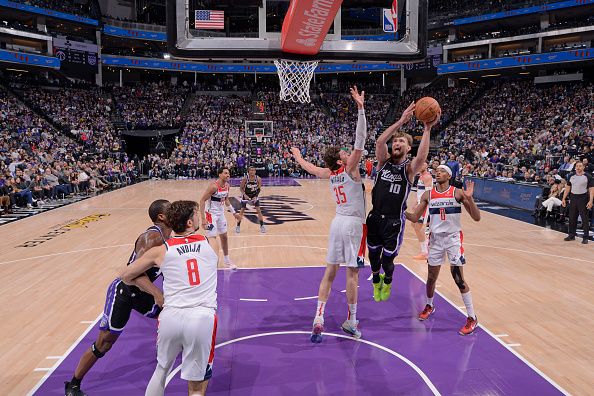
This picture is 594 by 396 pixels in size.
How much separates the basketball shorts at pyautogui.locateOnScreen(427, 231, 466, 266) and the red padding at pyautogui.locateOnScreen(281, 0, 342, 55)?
14.1ft

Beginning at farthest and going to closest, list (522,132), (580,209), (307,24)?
(522,132) → (580,209) → (307,24)

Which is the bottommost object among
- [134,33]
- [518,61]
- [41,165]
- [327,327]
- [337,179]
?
[327,327]

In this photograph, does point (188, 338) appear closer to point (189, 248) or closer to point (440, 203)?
point (189, 248)

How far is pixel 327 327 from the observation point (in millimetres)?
5418

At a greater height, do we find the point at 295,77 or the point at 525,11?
the point at 525,11

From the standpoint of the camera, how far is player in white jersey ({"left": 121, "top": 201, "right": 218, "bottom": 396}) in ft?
9.86

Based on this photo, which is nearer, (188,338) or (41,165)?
(188,338)

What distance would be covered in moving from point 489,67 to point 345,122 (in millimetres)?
11117

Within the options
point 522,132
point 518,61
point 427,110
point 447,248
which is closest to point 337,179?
point 427,110

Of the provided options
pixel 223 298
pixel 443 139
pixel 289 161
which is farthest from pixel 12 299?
pixel 443 139

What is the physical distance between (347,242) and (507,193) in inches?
542

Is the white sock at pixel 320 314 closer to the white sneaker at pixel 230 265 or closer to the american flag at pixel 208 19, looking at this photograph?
the white sneaker at pixel 230 265

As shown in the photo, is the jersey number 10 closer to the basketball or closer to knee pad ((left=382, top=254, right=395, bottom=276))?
knee pad ((left=382, top=254, right=395, bottom=276))

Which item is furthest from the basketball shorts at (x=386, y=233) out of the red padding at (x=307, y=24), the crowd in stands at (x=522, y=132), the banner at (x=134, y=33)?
the banner at (x=134, y=33)
